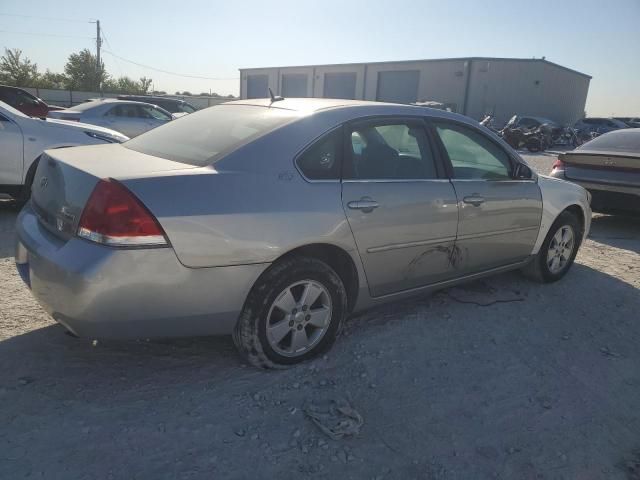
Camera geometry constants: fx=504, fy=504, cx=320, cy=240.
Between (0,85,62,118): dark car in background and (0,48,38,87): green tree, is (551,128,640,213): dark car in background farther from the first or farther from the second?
(0,48,38,87): green tree

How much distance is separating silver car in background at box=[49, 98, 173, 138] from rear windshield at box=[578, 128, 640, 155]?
9.31 metres

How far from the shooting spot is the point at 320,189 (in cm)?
289

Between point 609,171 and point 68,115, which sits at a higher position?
point 68,115

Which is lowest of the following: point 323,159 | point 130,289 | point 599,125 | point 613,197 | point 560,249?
point 560,249

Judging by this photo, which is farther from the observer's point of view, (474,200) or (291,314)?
(474,200)

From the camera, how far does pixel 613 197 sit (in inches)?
267

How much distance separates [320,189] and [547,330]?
2.16m

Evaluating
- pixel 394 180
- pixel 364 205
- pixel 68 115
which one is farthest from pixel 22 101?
pixel 364 205

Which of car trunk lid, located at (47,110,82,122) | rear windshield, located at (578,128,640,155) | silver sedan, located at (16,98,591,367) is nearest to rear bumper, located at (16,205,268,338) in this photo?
silver sedan, located at (16,98,591,367)

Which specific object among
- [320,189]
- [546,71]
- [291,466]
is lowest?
[291,466]

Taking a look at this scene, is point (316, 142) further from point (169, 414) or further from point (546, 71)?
point (546, 71)

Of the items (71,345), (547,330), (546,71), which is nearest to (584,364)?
(547,330)

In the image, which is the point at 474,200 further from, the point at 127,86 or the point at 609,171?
the point at 127,86

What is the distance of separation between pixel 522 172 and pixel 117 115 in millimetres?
11273
